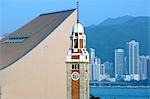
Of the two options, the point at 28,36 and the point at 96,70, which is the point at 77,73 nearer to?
the point at 28,36

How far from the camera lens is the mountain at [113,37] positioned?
5194cm

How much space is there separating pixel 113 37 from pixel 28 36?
114 feet

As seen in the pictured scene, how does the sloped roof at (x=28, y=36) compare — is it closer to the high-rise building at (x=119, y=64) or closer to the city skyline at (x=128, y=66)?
the city skyline at (x=128, y=66)

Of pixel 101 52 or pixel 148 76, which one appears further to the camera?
pixel 101 52

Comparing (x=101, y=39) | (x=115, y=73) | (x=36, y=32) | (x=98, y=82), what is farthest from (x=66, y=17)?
(x=101, y=39)

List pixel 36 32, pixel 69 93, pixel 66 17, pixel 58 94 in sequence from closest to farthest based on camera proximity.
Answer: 1. pixel 69 93
2. pixel 58 94
3. pixel 66 17
4. pixel 36 32

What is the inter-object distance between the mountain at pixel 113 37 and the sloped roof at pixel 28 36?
2281 cm

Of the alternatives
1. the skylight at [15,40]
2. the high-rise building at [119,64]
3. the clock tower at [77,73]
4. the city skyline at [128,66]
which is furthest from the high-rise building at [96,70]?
the clock tower at [77,73]

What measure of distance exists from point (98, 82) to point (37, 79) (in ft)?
79.4

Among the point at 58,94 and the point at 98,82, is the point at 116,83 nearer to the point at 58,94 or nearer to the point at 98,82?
the point at 98,82

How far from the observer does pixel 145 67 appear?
46094mm

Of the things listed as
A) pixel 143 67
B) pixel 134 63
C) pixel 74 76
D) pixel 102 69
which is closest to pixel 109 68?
pixel 102 69

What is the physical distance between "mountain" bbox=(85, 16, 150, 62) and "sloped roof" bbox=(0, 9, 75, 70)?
22.8 m

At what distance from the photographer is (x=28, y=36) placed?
23859 mm
